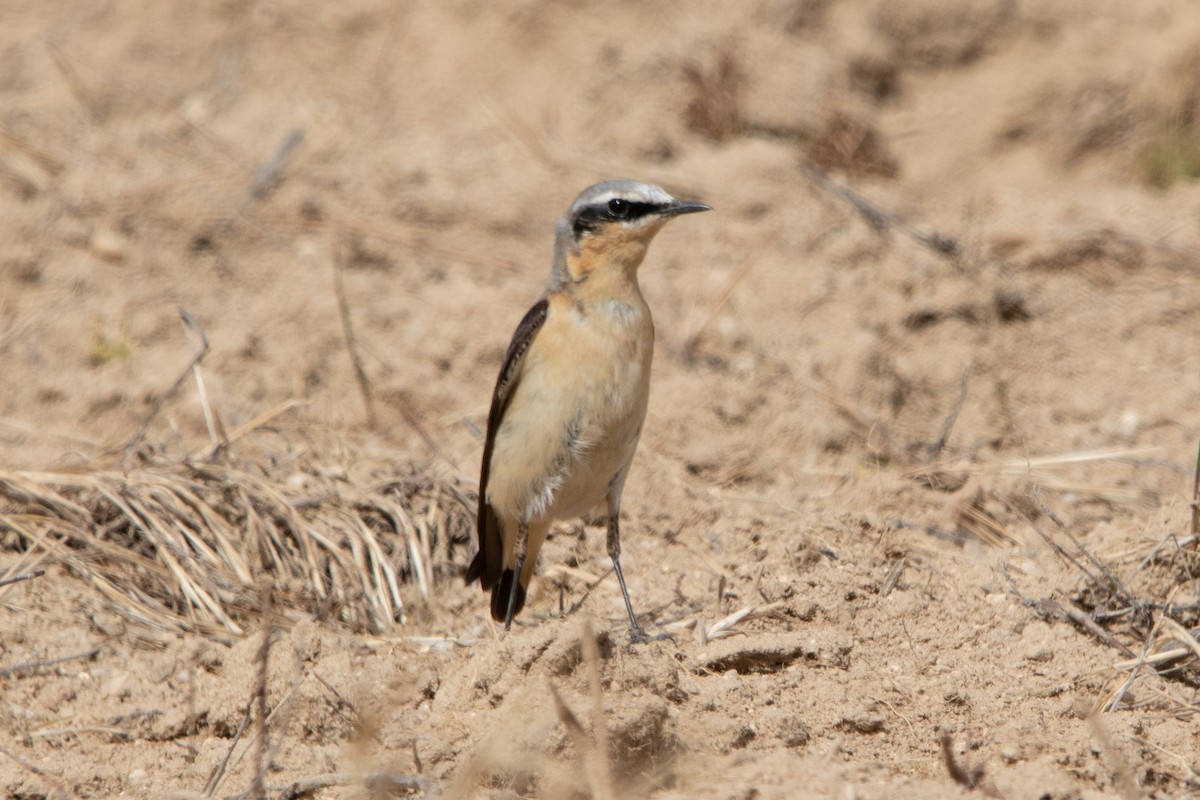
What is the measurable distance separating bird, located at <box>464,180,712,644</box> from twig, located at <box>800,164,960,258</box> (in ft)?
10.4

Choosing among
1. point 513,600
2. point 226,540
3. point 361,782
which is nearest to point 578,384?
point 513,600

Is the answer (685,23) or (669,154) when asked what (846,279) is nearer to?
(669,154)

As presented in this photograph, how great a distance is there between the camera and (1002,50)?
10.1 m

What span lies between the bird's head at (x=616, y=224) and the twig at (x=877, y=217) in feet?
10.4

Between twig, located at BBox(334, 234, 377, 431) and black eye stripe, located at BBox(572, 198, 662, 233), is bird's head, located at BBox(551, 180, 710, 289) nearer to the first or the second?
black eye stripe, located at BBox(572, 198, 662, 233)

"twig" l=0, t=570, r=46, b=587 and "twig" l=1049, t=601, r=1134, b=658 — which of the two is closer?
"twig" l=1049, t=601, r=1134, b=658

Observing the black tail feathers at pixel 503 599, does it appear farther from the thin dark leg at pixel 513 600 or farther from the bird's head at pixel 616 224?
the bird's head at pixel 616 224

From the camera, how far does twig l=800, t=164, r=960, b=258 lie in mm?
8477

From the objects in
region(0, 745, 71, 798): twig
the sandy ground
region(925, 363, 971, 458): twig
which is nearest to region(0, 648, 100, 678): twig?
the sandy ground

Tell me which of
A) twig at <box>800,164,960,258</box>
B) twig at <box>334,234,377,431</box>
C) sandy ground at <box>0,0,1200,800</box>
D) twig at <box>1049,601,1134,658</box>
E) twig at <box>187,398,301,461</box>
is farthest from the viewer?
twig at <box>800,164,960,258</box>

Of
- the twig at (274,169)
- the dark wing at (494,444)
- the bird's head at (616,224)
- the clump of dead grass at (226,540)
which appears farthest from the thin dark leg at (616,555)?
the twig at (274,169)

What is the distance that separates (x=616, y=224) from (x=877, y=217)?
350 cm

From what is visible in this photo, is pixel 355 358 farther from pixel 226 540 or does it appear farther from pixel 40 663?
pixel 40 663

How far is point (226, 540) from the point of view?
236 inches
